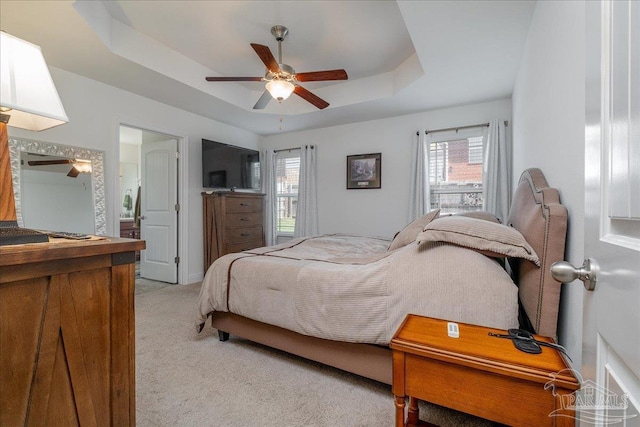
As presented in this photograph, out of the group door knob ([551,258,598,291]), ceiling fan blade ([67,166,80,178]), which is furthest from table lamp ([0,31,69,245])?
ceiling fan blade ([67,166,80,178])

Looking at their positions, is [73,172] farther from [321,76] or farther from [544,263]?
[544,263]

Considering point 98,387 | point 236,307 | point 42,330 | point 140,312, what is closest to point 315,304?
point 236,307

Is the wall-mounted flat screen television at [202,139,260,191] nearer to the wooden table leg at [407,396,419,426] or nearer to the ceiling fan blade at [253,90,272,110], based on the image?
the ceiling fan blade at [253,90,272,110]

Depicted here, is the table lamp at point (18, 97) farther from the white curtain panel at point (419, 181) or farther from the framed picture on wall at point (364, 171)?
the framed picture on wall at point (364, 171)

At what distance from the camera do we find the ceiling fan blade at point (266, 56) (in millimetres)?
2121

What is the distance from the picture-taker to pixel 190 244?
4203 millimetres

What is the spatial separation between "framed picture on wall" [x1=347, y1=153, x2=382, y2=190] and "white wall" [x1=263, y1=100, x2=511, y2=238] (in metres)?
0.08

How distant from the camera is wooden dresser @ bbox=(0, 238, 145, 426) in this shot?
73 centimetres

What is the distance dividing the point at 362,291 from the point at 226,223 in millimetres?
3140

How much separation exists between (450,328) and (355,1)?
250cm

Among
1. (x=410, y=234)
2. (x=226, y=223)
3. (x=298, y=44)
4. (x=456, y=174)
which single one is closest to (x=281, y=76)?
(x=298, y=44)

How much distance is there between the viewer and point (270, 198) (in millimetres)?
5160

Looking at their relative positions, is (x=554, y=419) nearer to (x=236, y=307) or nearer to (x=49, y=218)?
(x=236, y=307)
